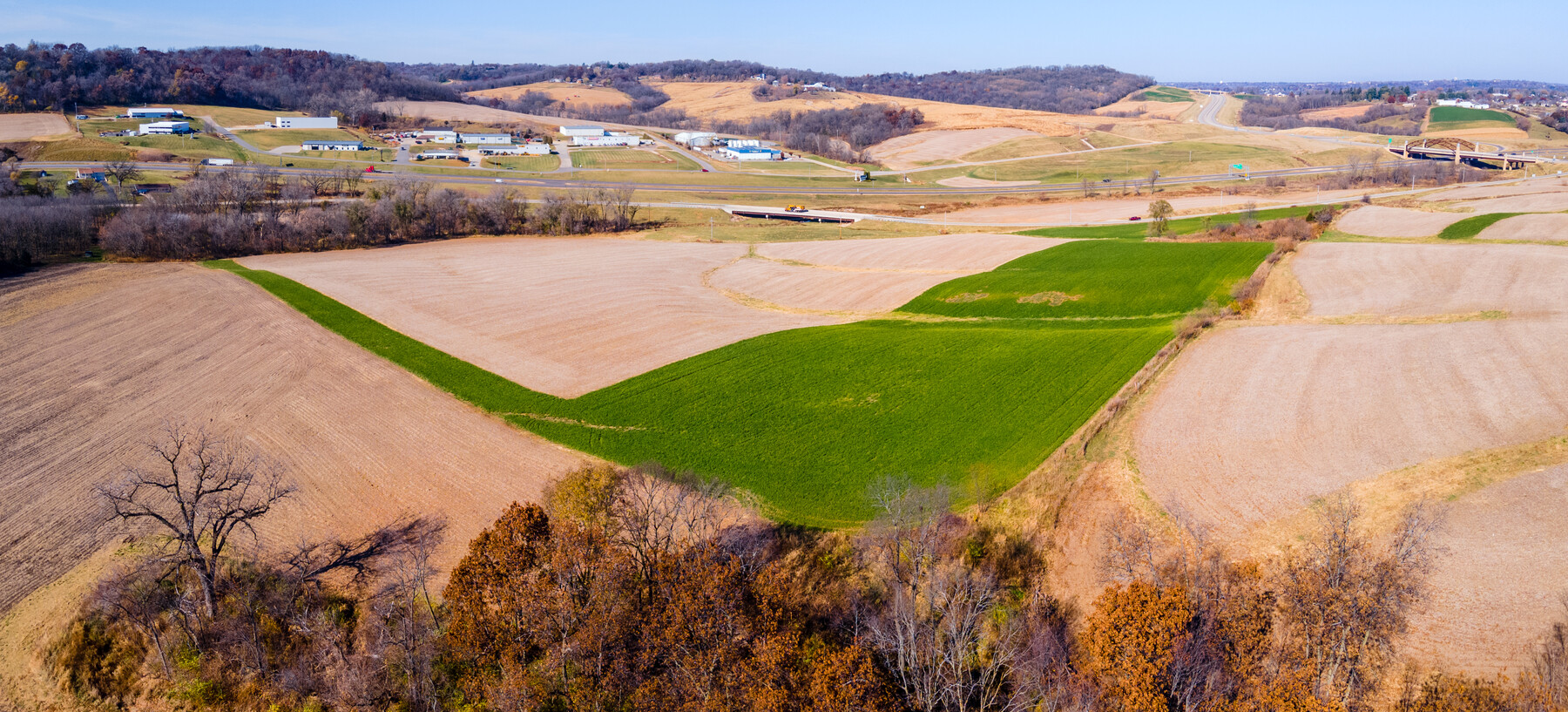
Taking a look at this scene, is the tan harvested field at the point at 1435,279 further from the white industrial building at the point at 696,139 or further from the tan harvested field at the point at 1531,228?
the white industrial building at the point at 696,139

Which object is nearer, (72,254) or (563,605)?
(563,605)

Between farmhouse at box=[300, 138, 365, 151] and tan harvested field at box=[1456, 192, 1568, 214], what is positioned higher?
farmhouse at box=[300, 138, 365, 151]

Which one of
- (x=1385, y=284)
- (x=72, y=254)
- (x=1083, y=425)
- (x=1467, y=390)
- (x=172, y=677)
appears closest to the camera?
(x=172, y=677)

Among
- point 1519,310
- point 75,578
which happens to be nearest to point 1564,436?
point 1519,310

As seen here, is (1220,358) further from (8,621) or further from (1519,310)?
(8,621)

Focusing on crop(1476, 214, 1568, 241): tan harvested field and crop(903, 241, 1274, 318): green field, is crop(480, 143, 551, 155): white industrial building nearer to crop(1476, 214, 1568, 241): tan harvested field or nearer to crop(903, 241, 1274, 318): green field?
crop(903, 241, 1274, 318): green field

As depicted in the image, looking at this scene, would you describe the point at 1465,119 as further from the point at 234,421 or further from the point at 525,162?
the point at 234,421

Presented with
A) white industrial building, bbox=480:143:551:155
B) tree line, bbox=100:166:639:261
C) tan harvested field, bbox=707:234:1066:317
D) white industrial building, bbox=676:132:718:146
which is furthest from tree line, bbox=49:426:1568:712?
white industrial building, bbox=676:132:718:146
